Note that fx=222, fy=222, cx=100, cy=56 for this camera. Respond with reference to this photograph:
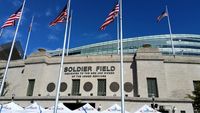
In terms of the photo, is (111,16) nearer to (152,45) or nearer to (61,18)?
(61,18)

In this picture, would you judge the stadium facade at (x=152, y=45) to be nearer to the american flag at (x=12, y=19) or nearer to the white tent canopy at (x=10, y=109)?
the american flag at (x=12, y=19)

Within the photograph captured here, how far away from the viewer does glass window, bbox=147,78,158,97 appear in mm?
26422

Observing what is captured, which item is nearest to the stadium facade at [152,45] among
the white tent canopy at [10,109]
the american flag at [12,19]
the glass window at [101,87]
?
the glass window at [101,87]

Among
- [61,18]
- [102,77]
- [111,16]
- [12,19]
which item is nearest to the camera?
[61,18]

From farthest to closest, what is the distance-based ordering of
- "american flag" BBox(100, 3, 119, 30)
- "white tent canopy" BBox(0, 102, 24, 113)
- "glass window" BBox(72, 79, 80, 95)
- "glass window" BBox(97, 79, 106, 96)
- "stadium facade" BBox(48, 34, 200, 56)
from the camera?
"stadium facade" BBox(48, 34, 200, 56) → "glass window" BBox(72, 79, 80, 95) → "glass window" BBox(97, 79, 106, 96) → "american flag" BBox(100, 3, 119, 30) → "white tent canopy" BBox(0, 102, 24, 113)

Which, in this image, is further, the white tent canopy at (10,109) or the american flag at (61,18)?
the white tent canopy at (10,109)

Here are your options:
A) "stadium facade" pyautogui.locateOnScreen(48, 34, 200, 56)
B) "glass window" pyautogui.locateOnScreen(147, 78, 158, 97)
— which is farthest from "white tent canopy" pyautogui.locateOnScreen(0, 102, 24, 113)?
"stadium facade" pyautogui.locateOnScreen(48, 34, 200, 56)

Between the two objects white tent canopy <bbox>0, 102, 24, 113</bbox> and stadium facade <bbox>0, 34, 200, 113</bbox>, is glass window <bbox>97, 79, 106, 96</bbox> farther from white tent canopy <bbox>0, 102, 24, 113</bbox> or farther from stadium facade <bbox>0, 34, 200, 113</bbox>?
white tent canopy <bbox>0, 102, 24, 113</bbox>

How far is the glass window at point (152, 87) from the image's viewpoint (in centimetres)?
2642

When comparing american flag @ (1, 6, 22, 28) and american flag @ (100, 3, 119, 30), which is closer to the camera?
american flag @ (100, 3, 119, 30)

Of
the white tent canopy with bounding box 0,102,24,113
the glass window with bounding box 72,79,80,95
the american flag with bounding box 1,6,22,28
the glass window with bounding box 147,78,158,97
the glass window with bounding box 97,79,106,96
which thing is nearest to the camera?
the white tent canopy with bounding box 0,102,24,113

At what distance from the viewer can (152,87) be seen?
2688 cm

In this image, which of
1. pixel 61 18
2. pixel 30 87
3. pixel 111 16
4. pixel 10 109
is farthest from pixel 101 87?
pixel 61 18

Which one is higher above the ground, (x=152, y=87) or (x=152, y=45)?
(x=152, y=45)
